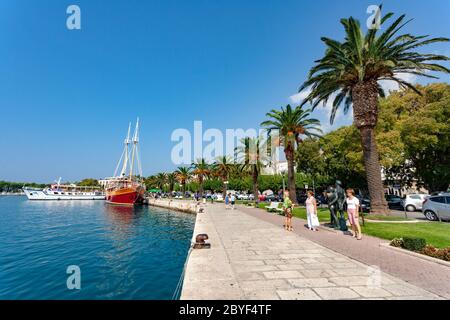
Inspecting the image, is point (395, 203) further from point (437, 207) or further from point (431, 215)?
point (437, 207)

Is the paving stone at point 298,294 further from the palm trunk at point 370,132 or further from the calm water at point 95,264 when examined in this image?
the palm trunk at point 370,132

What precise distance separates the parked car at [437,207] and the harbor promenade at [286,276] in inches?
481

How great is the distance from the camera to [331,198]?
476 inches

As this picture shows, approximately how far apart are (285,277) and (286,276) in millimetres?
78

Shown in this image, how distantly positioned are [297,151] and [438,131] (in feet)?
55.1

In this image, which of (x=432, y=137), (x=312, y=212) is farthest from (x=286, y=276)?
(x=432, y=137)

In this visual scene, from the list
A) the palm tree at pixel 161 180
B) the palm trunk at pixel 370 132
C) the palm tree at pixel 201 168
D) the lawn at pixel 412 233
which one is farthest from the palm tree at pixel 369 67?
the palm tree at pixel 161 180

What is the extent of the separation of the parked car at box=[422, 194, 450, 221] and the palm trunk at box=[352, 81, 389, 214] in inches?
130

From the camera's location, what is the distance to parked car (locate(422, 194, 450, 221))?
1513cm

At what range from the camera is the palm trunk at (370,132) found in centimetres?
1542

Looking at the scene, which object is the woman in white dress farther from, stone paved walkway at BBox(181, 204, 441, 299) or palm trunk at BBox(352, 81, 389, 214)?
palm trunk at BBox(352, 81, 389, 214)

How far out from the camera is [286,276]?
5.54 m
